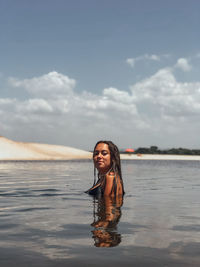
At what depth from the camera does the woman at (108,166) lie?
317 inches

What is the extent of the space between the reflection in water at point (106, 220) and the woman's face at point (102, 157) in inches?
32.2

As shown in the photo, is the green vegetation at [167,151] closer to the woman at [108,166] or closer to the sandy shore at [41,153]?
the sandy shore at [41,153]

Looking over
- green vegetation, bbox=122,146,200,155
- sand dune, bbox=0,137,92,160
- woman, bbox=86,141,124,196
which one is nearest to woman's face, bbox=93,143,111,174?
woman, bbox=86,141,124,196

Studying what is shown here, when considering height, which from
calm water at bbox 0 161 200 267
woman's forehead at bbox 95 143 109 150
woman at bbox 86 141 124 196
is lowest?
calm water at bbox 0 161 200 267

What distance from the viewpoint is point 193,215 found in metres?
6.89

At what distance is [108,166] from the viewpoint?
321 inches

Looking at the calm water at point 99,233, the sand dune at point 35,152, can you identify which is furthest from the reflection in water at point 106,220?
the sand dune at point 35,152

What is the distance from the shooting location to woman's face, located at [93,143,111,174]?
8.06 metres

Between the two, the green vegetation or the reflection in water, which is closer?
the reflection in water

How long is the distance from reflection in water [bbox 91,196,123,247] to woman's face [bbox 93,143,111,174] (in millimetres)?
818

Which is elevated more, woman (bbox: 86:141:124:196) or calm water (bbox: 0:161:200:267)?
woman (bbox: 86:141:124:196)

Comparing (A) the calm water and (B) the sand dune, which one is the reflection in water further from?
(B) the sand dune

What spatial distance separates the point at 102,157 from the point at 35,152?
6513 cm

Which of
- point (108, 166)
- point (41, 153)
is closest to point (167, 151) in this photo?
point (41, 153)
